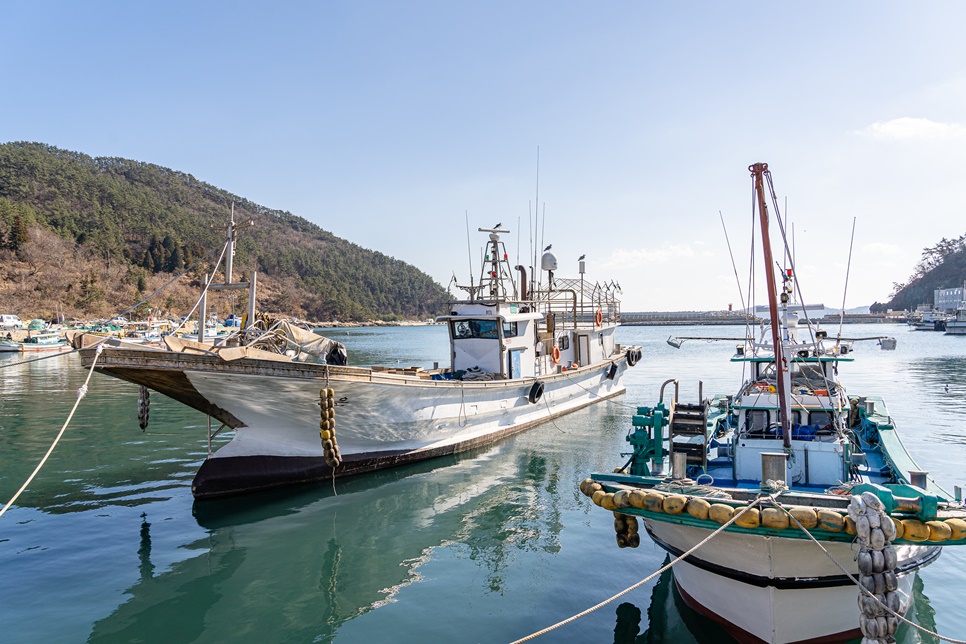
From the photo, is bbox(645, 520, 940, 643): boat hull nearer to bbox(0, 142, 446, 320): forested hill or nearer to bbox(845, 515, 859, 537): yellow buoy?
bbox(845, 515, 859, 537): yellow buoy

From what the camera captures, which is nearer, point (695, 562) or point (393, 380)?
point (695, 562)

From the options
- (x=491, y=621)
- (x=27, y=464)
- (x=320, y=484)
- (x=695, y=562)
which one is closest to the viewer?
(x=695, y=562)

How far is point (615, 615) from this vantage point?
729 cm

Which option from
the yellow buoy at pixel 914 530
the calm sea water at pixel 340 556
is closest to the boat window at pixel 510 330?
the calm sea water at pixel 340 556

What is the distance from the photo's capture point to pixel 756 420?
914 centimetres

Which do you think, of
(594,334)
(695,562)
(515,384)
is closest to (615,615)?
(695,562)

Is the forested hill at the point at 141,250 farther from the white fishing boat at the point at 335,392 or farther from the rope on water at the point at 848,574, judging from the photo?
the rope on water at the point at 848,574

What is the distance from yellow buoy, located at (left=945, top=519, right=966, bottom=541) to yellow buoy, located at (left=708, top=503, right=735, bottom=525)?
1847 mm

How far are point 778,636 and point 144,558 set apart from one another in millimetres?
8914

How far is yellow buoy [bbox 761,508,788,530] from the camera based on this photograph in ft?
18.0

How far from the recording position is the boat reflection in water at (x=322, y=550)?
7.26 m

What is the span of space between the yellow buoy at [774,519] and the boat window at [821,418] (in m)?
4.29

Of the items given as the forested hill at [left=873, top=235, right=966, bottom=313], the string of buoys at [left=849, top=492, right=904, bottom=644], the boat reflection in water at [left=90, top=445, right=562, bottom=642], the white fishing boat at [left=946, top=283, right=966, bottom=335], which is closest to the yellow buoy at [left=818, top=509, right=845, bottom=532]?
the string of buoys at [left=849, top=492, right=904, bottom=644]

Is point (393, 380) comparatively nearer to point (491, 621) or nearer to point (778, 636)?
point (491, 621)
